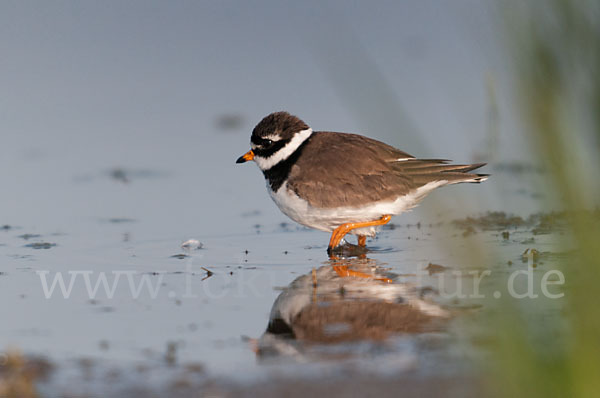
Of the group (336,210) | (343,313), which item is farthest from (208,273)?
(343,313)

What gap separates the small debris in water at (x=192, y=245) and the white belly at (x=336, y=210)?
0.94m

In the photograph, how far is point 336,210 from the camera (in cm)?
759

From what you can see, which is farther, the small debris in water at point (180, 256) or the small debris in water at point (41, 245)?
the small debris in water at point (41, 245)

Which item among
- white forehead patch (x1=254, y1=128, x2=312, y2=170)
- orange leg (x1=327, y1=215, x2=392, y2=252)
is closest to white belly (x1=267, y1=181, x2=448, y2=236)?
orange leg (x1=327, y1=215, x2=392, y2=252)

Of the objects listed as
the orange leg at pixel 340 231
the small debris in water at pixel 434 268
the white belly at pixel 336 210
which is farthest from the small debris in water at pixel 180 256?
the small debris in water at pixel 434 268

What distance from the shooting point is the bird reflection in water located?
4.55 m

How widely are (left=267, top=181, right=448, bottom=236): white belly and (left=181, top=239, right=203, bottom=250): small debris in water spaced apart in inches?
36.8

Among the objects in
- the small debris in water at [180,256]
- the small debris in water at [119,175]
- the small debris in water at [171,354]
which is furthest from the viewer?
the small debris in water at [119,175]

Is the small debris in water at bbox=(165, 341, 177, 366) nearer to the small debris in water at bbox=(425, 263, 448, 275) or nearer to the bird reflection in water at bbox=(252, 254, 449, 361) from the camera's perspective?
the bird reflection in water at bbox=(252, 254, 449, 361)

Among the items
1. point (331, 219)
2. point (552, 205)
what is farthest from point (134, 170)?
point (552, 205)

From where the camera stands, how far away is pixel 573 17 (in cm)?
178

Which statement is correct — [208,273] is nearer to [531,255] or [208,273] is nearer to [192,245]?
[192,245]

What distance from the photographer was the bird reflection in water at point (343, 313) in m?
4.55

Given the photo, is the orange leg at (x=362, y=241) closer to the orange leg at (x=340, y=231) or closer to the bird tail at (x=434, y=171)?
the orange leg at (x=340, y=231)
